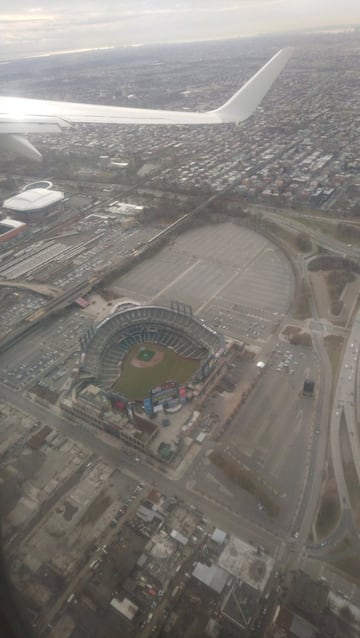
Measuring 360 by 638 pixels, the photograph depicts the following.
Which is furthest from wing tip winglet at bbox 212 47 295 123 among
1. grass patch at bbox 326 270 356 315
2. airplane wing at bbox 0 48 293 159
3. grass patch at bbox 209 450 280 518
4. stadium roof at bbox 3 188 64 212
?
stadium roof at bbox 3 188 64 212

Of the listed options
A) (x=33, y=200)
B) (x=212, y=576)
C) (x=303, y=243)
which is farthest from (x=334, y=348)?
(x=33, y=200)

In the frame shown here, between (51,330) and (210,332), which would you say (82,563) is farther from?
(51,330)

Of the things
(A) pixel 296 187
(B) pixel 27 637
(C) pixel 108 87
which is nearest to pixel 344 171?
(A) pixel 296 187

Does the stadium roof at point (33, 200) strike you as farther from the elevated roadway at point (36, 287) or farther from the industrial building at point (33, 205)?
the elevated roadway at point (36, 287)

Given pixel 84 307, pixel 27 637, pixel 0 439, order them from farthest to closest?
1. pixel 84 307
2. pixel 0 439
3. pixel 27 637

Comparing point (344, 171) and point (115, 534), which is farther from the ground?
point (344, 171)

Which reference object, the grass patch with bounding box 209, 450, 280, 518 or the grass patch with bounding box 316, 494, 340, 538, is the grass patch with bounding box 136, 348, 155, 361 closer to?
the grass patch with bounding box 209, 450, 280, 518
